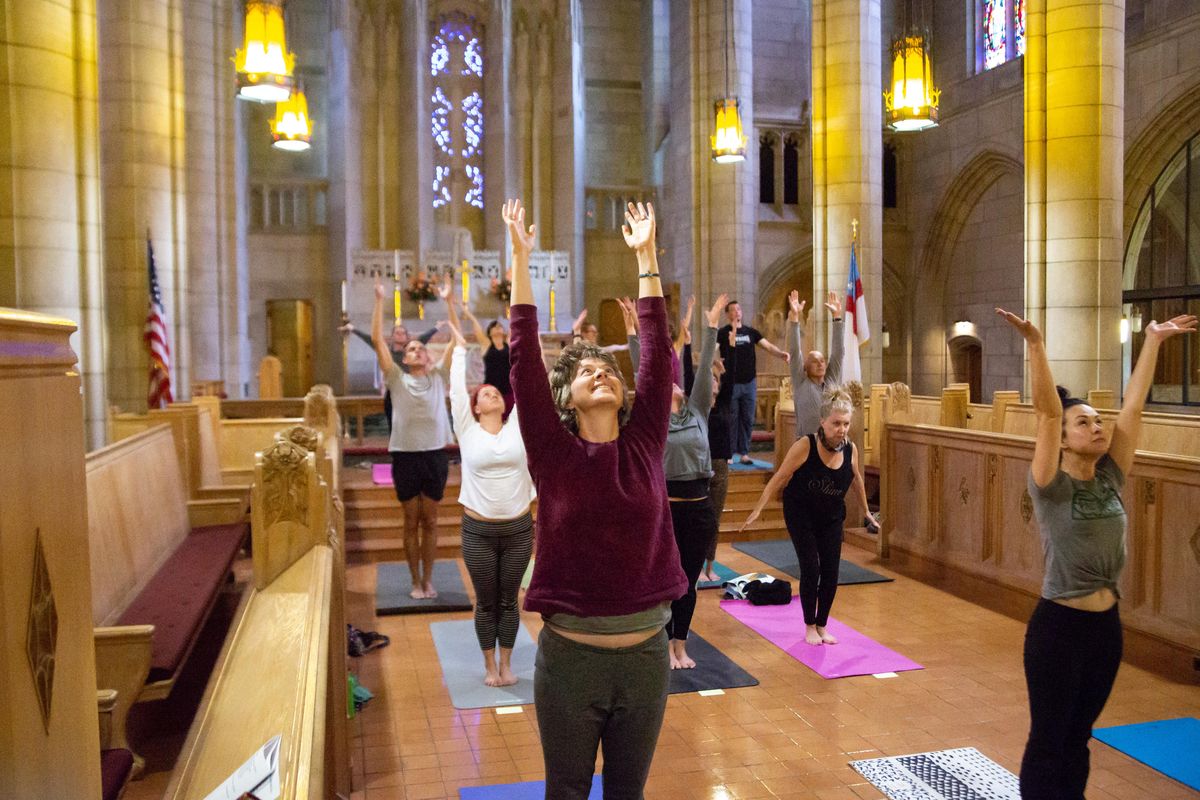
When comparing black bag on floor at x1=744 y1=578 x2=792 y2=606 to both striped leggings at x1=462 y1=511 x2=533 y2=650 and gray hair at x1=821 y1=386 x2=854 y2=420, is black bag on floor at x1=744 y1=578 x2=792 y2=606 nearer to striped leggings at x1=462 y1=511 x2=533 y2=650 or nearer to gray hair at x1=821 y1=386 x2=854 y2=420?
gray hair at x1=821 y1=386 x2=854 y2=420

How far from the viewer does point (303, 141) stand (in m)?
14.8

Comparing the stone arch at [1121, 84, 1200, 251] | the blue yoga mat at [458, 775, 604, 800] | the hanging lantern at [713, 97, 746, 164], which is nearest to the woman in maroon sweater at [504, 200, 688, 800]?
the blue yoga mat at [458, 775, 604, 800]

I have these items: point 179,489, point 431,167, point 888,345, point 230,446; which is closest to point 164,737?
point 179,489

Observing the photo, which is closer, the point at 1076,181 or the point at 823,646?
the point at 823,646

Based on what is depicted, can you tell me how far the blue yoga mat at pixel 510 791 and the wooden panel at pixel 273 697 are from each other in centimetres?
154

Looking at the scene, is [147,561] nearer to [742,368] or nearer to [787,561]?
[787,561]

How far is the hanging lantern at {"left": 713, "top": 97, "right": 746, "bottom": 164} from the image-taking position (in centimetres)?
1511

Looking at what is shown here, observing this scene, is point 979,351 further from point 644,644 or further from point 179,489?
point 644,644

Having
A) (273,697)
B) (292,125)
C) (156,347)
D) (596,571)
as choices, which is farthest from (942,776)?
(292,125)

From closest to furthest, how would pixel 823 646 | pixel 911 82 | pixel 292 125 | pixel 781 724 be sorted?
pixel 781 724, pixel 823 646, pixel 911 82, pixel 292 125

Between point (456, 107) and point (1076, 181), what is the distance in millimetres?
15431

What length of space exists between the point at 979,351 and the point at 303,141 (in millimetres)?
13846

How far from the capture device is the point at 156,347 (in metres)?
11.1

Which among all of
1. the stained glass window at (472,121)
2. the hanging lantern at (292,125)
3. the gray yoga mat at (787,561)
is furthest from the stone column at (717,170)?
the gray yoga mat at (787,561)
